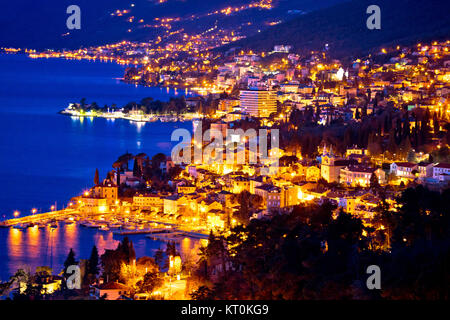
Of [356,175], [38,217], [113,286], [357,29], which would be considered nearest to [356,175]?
[356,175]

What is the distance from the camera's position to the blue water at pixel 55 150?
391 inches

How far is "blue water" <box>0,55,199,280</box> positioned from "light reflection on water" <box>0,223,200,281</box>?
0.01m

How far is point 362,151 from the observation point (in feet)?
41.7

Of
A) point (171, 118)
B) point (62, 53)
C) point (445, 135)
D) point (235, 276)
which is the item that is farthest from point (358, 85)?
point (62, 53)

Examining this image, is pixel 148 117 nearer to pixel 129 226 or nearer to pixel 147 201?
pixel 147 201

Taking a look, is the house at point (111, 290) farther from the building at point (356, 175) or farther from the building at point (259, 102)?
the building at point (259, 102)

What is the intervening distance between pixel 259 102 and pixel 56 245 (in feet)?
39.6

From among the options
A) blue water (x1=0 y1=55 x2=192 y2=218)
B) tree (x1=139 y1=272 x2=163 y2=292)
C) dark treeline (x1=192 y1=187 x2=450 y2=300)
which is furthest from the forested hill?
tree (x1=139 y1=272 x2=163 y2=292)

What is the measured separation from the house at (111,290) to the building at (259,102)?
13226mm

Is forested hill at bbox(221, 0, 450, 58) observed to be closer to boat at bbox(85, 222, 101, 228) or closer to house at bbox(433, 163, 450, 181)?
house at bbox(433, 163, 450, 181)

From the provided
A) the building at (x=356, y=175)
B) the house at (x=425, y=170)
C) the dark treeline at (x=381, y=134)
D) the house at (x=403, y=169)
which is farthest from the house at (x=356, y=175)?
the dark treeline at (x=381, y=134)

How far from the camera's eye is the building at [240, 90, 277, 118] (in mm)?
21000

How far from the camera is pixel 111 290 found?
7.47m
